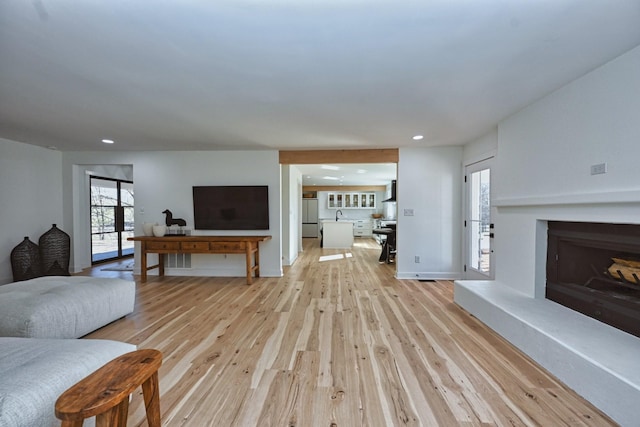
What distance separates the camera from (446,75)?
6.78 feet

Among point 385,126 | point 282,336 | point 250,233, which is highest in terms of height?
point 385,126

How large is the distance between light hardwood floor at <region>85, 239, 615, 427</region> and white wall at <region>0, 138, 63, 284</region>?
9.05 feet

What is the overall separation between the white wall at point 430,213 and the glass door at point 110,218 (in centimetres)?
635

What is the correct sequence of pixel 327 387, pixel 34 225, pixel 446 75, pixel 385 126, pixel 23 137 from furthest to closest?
pixel 34 225 → pixel 23 137 → pixel 385 126 → pixel 446 75 → pixel 327 387

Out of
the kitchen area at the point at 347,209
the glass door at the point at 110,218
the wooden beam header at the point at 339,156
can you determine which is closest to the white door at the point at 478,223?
the wooden beam header at the point at 339,156

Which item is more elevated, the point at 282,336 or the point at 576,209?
the point at 576,209

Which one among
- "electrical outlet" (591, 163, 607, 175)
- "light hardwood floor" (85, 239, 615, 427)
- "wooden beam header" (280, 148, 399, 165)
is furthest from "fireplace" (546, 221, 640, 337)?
"wooden beam header" (280, 148, 399, 165)

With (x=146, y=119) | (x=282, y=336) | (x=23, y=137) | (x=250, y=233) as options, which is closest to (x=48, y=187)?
(x=23, y=137)

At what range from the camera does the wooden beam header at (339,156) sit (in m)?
Answer: 4.54

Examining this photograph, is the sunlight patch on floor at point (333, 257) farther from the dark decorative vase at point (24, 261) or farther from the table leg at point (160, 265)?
the dark decorative vase at point (24, 261)

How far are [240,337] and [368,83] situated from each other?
2.50m

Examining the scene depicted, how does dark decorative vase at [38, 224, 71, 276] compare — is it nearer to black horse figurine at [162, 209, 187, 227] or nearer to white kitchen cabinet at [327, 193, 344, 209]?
black horse figurine at [162, 209, 187, 227]

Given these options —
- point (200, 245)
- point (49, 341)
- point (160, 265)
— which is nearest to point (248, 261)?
point (200, 245)

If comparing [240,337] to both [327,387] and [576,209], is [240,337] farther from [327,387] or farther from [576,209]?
[576,209]
